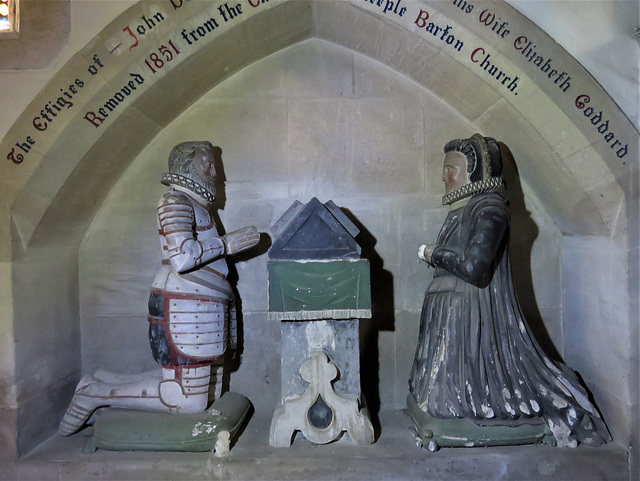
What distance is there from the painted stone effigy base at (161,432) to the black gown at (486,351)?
1.25 meters

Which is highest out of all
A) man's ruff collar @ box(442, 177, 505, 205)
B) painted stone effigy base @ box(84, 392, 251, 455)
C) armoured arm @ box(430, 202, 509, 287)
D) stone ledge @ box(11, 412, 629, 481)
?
man's ruff collar @ box(442, 177, 505, 205)

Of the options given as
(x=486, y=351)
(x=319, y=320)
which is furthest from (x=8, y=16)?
(x=486, y=351)

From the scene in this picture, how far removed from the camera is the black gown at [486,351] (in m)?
2.70

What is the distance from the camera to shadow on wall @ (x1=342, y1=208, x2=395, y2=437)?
3.47 m

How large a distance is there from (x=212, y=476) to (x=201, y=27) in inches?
108

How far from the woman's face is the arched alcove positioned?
0.50m

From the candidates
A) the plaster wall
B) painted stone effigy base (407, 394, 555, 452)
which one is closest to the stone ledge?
painted stone effigy base (407, 394, 555, 452)

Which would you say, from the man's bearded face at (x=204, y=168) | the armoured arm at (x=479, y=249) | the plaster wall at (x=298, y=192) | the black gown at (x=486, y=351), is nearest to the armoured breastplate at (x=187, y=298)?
the man's bearded face at (x=204, y=168)

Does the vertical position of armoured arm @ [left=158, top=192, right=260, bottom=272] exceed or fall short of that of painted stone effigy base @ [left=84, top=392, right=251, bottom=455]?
it exceeds it

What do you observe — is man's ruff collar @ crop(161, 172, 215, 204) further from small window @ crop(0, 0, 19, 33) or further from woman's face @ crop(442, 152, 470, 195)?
woman's face @ crop(442, 152, 470, 195)

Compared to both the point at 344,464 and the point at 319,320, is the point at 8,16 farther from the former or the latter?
the point at 344,464

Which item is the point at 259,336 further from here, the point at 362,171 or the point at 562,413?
the point at 562,413

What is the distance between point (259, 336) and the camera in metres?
3.50

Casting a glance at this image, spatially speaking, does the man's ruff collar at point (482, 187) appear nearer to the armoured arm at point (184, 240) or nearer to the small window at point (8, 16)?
the armoured arm at point (184, 240)
